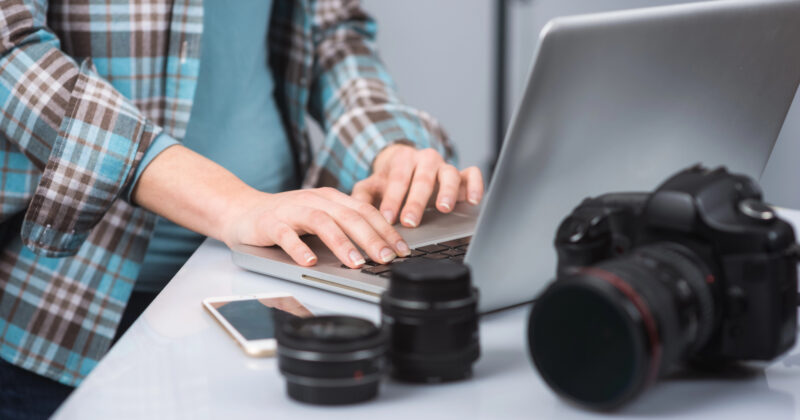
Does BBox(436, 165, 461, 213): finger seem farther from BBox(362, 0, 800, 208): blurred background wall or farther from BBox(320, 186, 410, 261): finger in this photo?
BBox(362, 0, 800, 208): blurred background wall

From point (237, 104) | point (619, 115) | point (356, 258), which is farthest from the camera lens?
point (237, 104)

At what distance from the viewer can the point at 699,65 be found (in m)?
0.50

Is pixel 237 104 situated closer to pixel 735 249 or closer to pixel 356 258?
pixel 356 258

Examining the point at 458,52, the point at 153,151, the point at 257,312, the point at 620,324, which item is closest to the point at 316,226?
the point at 257,312

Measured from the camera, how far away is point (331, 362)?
0.39 meters

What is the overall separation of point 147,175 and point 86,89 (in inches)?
4.0

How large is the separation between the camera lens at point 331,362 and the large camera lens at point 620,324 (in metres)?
0.08

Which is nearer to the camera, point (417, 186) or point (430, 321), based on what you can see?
point (430, 321)

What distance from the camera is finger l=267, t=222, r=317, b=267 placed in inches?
24.6

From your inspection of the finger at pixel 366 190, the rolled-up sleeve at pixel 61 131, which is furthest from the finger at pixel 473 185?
the rolled-up sleeve at pixel 61 131

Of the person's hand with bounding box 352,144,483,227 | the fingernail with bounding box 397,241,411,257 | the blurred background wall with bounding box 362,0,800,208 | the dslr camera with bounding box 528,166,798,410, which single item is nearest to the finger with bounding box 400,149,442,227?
the person's hand with bounding box 352,144,483,227

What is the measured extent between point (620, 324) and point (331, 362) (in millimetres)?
145

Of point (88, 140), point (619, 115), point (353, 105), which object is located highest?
point (619, 115)

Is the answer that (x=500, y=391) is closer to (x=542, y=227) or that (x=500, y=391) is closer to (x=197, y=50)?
(x=542, y=227)
